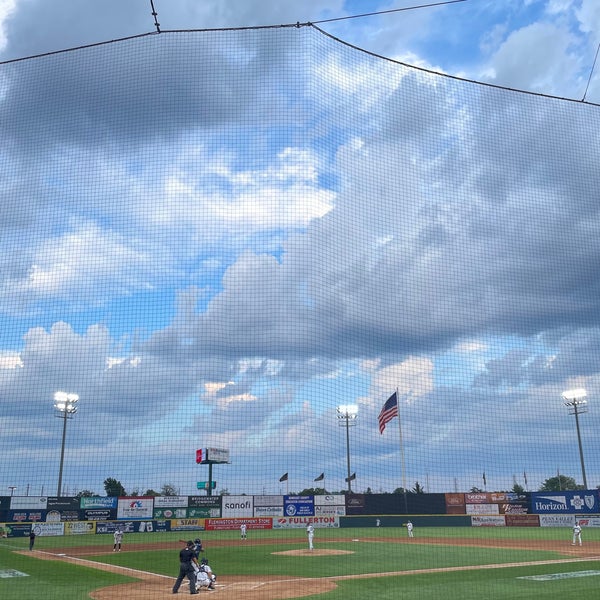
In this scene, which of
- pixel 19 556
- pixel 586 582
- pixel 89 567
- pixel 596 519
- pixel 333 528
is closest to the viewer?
pixel 586 582

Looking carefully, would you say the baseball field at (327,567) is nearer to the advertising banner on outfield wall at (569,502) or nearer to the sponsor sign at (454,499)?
the advertising banner on outfield wall at (569,502)

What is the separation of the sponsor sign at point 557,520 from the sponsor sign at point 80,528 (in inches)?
1110

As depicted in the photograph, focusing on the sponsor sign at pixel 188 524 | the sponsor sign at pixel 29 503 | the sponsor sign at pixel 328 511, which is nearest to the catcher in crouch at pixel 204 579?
the sponsor sign at pixel 29 503

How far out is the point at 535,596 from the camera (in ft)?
46.0

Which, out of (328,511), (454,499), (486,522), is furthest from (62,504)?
(486,522)

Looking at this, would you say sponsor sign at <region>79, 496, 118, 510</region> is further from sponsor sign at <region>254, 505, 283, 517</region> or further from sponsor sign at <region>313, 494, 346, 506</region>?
sponsor sign at <region>313, 494, 346, 506</region>

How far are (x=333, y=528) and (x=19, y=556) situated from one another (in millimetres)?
21128

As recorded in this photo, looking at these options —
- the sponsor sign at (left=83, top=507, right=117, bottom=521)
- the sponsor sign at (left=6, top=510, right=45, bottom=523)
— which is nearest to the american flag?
the sponsor sign at (left=83, top=507, right=117, bottom=521)

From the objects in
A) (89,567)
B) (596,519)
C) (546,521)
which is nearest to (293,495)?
(546,521)

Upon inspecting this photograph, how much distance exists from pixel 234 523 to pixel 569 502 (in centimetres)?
2183

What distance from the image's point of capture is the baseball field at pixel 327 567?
49.5ft

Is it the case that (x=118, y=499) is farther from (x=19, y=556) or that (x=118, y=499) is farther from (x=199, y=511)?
(x=19, y=556)

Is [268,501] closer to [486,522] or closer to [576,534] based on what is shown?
[486,522]

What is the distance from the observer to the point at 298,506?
41344 mm
